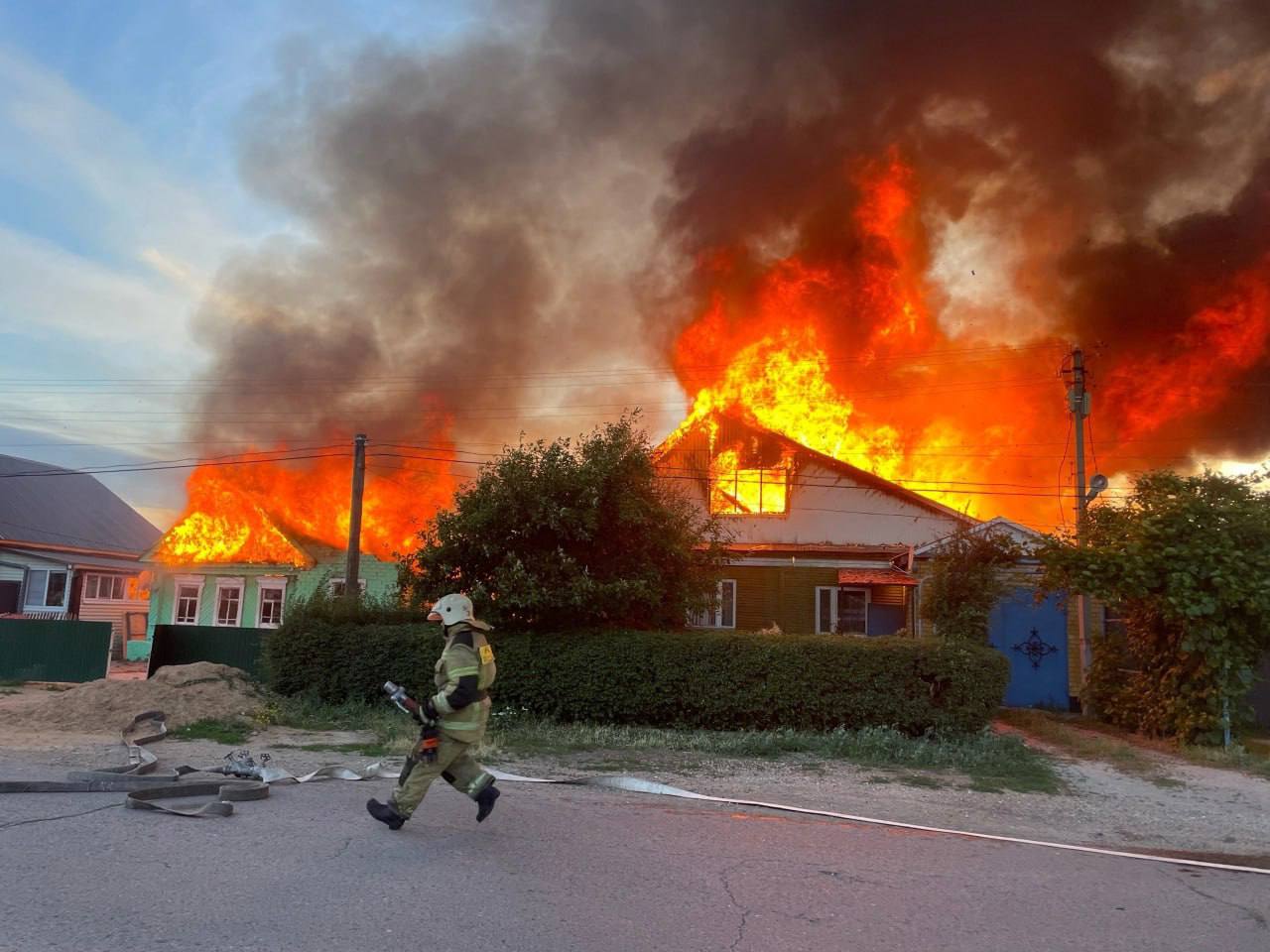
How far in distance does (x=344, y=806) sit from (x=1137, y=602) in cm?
1061

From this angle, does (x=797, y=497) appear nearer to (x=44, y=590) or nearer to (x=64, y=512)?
(x=44, y=590)

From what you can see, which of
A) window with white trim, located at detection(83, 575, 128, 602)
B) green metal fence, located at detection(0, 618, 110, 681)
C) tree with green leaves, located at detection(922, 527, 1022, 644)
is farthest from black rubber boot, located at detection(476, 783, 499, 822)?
window with white trim, located at detection(83, 575, 128, 602)

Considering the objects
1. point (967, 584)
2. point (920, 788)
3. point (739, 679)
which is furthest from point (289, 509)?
point (920, 788)

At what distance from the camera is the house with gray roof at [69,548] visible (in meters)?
31.0

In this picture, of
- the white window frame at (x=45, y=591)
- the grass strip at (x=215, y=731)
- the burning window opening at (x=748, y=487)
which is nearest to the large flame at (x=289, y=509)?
the white window frame at (x=45, y=591)

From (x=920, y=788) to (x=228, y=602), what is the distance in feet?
83.3

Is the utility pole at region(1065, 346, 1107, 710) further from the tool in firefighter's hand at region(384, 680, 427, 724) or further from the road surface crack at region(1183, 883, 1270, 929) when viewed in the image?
the tool in firefighter's hand at region(384, 680, 427, 724)

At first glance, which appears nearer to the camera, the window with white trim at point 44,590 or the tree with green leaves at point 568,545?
the tree with green leaves at point 568,545

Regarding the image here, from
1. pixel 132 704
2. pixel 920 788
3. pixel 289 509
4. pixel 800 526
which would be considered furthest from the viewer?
pixel 289 509

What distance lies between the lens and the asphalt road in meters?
4.05

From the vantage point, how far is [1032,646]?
16281 millimetres

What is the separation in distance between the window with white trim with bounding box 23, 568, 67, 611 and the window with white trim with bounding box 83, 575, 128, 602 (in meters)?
0.83

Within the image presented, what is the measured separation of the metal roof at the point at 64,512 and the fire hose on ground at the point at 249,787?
31.3 meters

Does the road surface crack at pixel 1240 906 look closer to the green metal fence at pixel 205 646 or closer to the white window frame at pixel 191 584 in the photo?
the green metal fence at pixel 205 646
